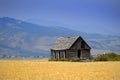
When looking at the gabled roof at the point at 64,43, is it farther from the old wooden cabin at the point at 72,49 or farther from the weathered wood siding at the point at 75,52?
the weathered wood siding at the point at 75,52

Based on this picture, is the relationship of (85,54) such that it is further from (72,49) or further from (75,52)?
(72,49)

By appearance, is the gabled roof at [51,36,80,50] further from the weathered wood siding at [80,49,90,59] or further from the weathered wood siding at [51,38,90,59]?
the weathered wood siding at [80,49,90,59]

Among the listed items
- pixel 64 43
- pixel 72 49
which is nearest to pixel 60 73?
pixel 72 49

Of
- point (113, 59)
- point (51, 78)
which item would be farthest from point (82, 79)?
point (113, 59)

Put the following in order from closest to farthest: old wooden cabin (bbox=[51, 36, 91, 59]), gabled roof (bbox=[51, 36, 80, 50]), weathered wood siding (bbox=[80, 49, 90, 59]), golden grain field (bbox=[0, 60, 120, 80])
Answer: golden grain field (bbox=[0, 60, 120, 80]) → old wooden cabin (bbox=[51, 36, 91, 59]) → gabled roof (bbox=[51, 36, 80, 50]) → weathered wood siding (bbox=[80, 49, 90, 59])

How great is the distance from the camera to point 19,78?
27953 millimetres

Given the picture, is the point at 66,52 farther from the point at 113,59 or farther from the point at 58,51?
the point at 113,59

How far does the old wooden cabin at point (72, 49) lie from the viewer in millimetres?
75625

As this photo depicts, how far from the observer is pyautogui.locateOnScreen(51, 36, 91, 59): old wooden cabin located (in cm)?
7562

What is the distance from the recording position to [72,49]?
75.8 meters

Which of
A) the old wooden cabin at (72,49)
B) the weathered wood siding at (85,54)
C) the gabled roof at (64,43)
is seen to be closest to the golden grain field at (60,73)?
the old wooden cabin at (72,49)

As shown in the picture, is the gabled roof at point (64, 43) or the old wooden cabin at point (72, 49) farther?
the gabled roof at point (64, 43)

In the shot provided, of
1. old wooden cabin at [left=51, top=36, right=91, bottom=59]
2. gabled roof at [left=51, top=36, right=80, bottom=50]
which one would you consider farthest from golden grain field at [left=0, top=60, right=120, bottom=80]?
gabled roof at [left=51, top=36, right=80, bottom=50]

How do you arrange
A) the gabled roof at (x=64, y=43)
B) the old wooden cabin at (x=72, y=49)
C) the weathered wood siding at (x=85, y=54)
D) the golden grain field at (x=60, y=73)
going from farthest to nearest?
the weathered wood siding at (x=85, y=54) → the gabled roof at (x=64, y=43) → the old wooden cabin at (x=72, y=49) → the golden grain field at (x=60, y=73)
